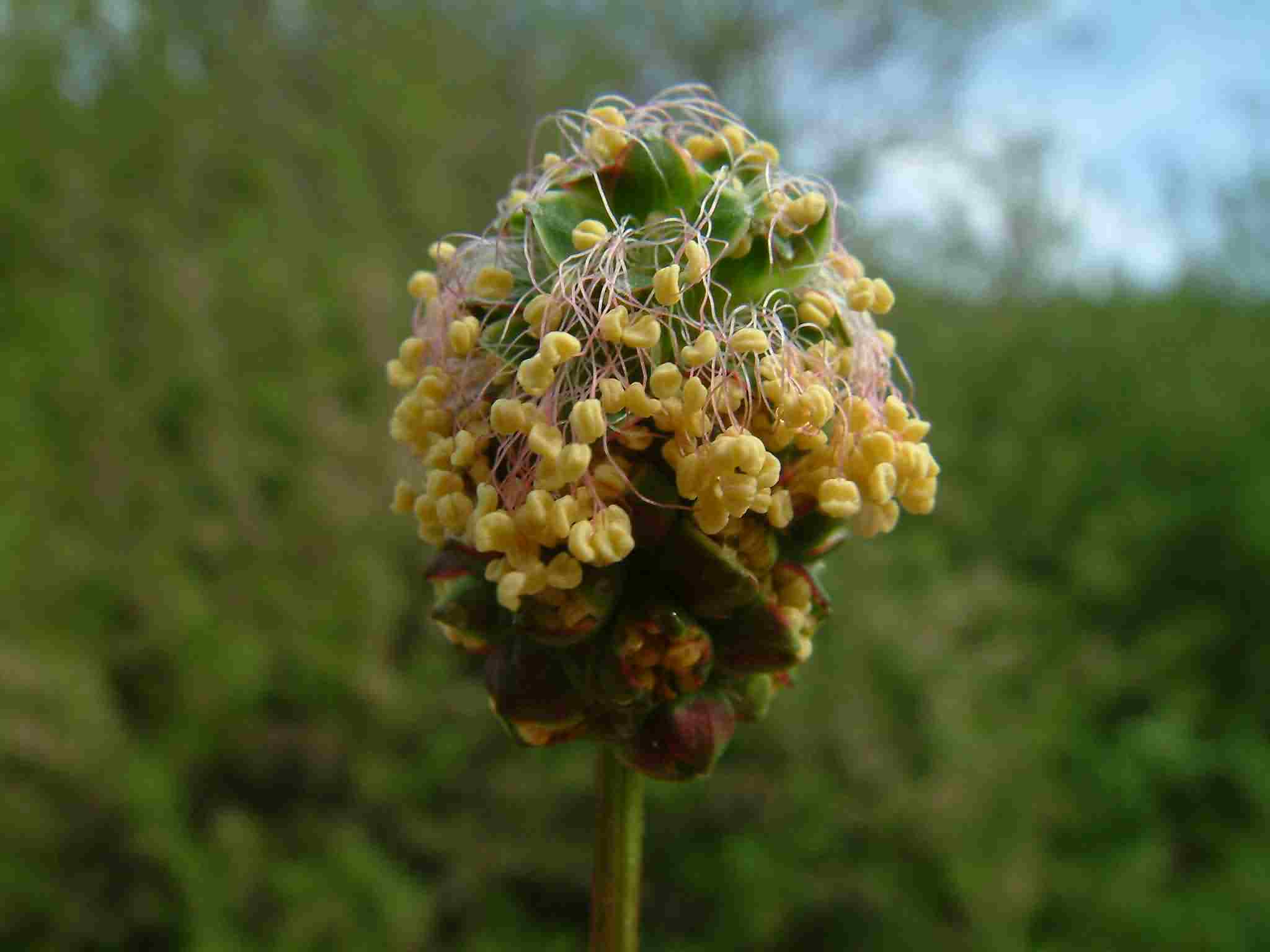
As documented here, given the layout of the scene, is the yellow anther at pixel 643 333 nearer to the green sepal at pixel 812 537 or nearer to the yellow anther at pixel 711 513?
the yellow anther at pixel 711 513

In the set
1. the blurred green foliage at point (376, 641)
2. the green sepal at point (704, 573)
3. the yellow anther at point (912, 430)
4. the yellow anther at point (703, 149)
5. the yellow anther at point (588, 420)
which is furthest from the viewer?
the blurred green foliage at point (376, 641)

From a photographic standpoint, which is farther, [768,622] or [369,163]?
[369,163]

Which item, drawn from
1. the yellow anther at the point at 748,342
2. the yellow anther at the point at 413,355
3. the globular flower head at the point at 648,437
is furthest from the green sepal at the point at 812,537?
the yellow anther at the point at 413,355

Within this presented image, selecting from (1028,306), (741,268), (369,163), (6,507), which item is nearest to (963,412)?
(1028,306)

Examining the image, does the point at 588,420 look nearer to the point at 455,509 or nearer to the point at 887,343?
the point at 455,509

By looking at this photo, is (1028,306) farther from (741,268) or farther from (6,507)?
(741,268)

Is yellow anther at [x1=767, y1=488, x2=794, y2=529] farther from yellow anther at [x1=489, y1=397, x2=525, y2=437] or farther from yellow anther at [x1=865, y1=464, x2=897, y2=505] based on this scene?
yellow anther at [x1=489, y1=397, x2=525, y2=437]
